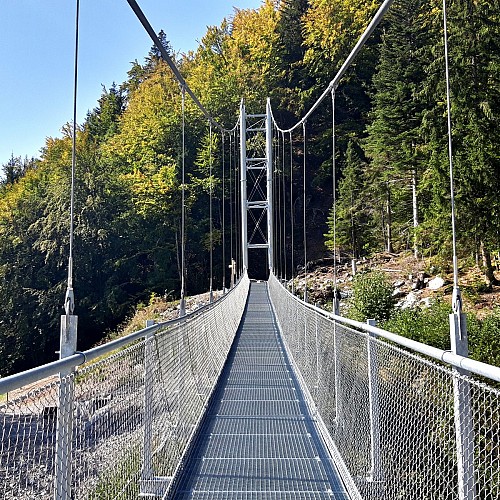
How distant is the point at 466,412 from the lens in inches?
53.3

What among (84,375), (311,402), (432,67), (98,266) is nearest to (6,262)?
(98,266)

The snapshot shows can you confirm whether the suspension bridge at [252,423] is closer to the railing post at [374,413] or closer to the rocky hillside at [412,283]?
the railing post at [374,413]

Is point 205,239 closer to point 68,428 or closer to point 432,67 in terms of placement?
point 432,67

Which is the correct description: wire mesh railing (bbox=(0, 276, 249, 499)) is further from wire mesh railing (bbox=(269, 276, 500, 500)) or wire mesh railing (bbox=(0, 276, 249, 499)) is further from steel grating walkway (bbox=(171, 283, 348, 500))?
wire mesh railing (bbox=(269, 276, 500, 500))

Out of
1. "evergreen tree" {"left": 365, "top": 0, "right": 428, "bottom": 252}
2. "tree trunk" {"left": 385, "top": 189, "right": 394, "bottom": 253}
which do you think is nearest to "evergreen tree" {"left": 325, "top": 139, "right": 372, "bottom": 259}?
"evergreen tree" {"left": 365, "top": 0, "right": 428, "bottom": 252}

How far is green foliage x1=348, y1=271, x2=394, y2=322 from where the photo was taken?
10.7 m

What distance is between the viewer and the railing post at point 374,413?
2.24 m

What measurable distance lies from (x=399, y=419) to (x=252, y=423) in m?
1.67

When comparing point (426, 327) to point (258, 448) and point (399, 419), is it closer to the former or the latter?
point (258, 448)

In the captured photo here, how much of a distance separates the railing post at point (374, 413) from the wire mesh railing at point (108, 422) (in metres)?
0.81

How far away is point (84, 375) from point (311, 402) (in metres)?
2.60

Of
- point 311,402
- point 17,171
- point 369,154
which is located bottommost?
point 311,402

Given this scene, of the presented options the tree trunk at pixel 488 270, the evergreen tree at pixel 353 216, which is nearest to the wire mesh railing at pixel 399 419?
the tree trunk at pixel 488 270

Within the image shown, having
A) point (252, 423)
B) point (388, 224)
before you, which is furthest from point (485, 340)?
point (388, 224)
